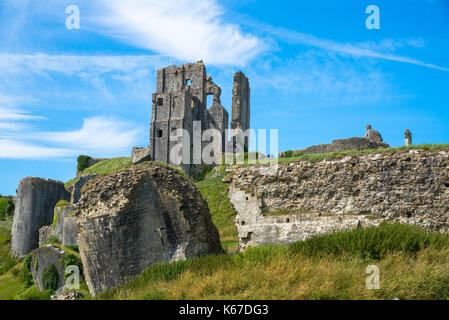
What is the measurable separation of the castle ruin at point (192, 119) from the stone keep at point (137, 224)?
3662 centimetres

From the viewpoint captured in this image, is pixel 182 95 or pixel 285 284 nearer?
pixel 285 284

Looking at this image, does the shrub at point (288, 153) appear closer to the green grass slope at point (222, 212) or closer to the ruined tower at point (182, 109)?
the green grass slope at point (222, 212)

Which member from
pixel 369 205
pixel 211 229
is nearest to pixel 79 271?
pixel 211 229

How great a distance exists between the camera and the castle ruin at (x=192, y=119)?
5303 cm

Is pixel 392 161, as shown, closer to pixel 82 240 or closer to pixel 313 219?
pixel 313 219

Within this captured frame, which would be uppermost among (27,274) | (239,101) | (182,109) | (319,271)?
(239,101)

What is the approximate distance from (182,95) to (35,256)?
105ft

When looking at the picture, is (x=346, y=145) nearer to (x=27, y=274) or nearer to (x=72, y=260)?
(x=72, y=260)

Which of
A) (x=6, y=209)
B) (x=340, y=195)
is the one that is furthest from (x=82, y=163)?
(x=340, y=195)

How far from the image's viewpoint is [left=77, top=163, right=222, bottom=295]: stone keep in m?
12.9

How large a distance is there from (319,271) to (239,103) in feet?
151

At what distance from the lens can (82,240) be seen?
45.2 feet

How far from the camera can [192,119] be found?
55.8 m

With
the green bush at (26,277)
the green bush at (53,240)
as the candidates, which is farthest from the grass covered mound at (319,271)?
the green bush at (53,240)
